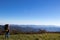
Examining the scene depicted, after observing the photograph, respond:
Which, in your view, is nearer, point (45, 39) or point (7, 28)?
point (7, 28)

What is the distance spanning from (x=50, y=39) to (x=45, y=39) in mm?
658

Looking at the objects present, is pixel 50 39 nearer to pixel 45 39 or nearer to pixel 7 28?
pixel 45 39

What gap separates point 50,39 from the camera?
763 inches

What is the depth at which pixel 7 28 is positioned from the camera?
40.1ft

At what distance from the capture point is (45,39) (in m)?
19.3

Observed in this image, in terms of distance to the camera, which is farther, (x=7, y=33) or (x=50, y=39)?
(x=50, y=39)

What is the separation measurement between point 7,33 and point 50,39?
8075mm

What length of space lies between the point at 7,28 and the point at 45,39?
27.1 ft

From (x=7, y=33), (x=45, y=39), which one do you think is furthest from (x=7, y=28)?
(x=45, y=39)

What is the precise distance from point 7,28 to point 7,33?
2.62ft

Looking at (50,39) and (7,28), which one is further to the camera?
(50,39)

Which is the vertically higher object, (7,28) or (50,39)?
(7,28)

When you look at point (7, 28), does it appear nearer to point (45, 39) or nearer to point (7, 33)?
point (7, 33)

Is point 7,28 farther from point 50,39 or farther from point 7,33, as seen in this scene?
point 50,39
